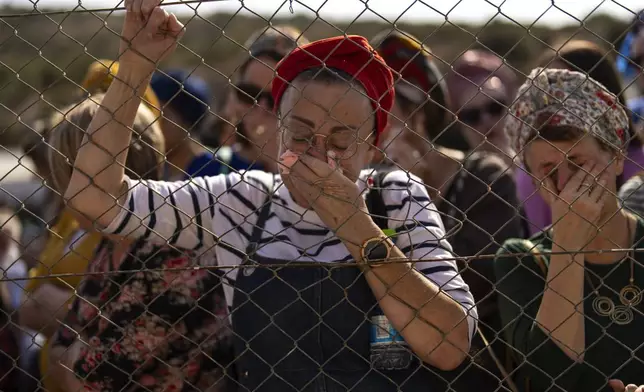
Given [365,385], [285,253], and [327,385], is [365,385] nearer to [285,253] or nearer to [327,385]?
[327,385]

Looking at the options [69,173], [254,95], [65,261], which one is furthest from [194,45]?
[69,173]

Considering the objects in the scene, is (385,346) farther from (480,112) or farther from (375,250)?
(480,112)

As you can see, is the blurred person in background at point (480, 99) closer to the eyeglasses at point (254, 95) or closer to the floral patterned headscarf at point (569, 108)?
the eyeglasses at point (254, 95)

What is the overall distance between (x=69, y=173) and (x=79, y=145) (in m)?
0.11

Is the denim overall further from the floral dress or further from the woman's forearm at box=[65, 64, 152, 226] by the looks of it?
the woman's forearm at box=[65, 64, 152, 226]

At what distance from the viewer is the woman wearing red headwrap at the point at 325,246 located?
228cm

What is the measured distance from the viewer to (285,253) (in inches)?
96.4

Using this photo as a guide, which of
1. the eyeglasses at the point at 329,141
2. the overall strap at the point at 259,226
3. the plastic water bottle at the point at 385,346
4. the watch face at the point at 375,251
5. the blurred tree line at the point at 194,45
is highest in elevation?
the eyeglasses at the point at 329,141

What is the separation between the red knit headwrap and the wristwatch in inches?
14.0

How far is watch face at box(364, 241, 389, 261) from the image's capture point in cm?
224

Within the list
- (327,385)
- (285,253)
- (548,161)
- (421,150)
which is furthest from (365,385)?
(421,150)

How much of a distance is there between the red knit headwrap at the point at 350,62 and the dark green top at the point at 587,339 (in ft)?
1.79

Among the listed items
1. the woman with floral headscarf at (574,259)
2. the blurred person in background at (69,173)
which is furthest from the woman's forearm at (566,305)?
the blurred person in background at (69,173)

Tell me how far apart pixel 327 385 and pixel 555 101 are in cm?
101
